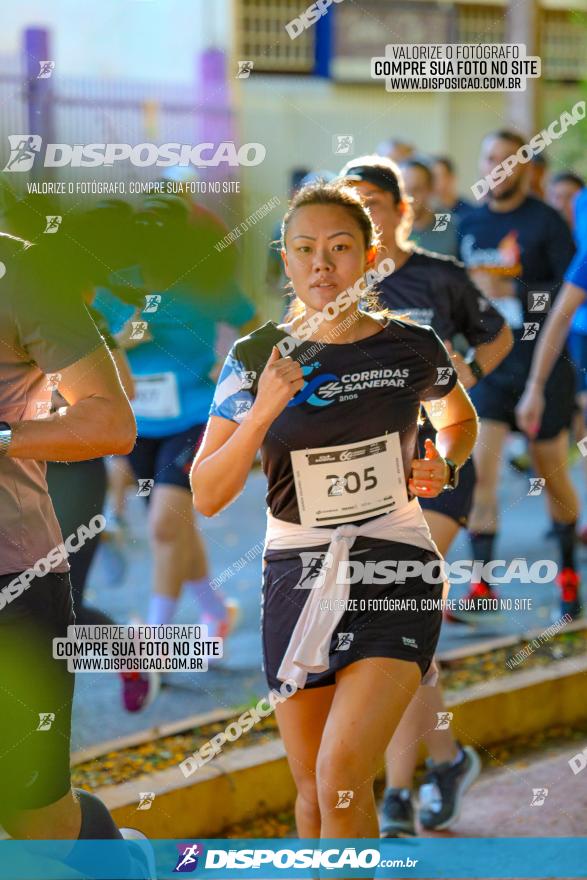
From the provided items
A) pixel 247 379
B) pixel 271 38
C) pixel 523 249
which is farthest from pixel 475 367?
pixel 271 38

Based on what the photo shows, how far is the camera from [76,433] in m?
2.79

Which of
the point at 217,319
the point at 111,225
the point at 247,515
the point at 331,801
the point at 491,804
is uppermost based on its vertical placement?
the point at 111,225

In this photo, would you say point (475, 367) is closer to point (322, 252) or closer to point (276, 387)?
point (322, 252)

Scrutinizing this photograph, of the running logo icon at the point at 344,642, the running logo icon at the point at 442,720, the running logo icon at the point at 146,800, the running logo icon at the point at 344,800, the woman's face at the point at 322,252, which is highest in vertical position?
the woman's face at the point at 322,252

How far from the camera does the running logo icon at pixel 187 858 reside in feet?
12.4

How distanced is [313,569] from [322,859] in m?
0.64

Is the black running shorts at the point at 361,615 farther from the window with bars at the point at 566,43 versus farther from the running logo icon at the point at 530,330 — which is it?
the window with bars at the point at 566,43

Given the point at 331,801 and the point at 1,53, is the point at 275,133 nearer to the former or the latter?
the point at 1,53

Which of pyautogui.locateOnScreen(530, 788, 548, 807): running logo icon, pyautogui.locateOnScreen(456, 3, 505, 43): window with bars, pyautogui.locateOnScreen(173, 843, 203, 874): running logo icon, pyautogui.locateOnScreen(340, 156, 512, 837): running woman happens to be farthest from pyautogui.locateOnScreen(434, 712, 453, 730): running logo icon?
pyautogui.locateOnScreen(456, 3, 505, 43): window with bars

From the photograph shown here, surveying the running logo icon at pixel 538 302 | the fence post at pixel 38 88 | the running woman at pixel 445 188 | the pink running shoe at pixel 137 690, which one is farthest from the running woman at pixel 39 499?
the running woman at pixel 445 188

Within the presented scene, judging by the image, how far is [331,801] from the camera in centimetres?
307

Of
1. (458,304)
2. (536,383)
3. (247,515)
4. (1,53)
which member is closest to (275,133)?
(1,53)

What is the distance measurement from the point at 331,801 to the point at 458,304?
196 centimetres

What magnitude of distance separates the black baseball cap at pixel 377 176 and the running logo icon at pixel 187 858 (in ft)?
6.42
